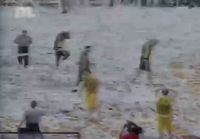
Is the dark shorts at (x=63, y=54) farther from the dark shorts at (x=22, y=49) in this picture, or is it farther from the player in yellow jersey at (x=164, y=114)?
the player in yellow jersey at (x=164, y=114)

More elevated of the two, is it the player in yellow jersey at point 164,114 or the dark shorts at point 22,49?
the dark shorts at point 22,49

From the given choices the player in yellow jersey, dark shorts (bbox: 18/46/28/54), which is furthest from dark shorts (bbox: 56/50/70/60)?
the player in yellow jersey

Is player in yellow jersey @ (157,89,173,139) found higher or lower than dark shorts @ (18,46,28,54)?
lower

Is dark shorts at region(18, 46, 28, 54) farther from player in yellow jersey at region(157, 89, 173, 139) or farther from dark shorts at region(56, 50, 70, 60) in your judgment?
player in yellow jersey at region(157, 89, 173, 139)

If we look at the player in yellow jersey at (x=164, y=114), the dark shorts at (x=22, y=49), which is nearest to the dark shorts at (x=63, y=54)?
the dark shorts at (x=22, y=49)

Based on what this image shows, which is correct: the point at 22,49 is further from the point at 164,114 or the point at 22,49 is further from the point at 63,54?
the point at 164,114

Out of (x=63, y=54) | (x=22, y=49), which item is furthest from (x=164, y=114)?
(x=22, y=49)

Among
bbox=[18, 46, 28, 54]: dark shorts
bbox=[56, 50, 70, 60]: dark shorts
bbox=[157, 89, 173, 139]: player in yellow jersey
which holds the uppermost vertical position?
bbox=[18, 46, 28, 54]: dark shorts

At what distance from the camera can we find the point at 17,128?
5484mm

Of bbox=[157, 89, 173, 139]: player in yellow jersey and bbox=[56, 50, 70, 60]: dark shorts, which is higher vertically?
bbox=[56, 50, 70, 60]: dark shorts

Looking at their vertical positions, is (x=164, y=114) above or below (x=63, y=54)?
below

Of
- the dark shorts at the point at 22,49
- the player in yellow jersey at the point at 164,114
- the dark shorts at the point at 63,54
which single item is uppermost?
the dark shorts at the point at 22,49

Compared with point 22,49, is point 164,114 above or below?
below

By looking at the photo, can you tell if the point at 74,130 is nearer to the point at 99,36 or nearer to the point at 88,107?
the point at 88,107
